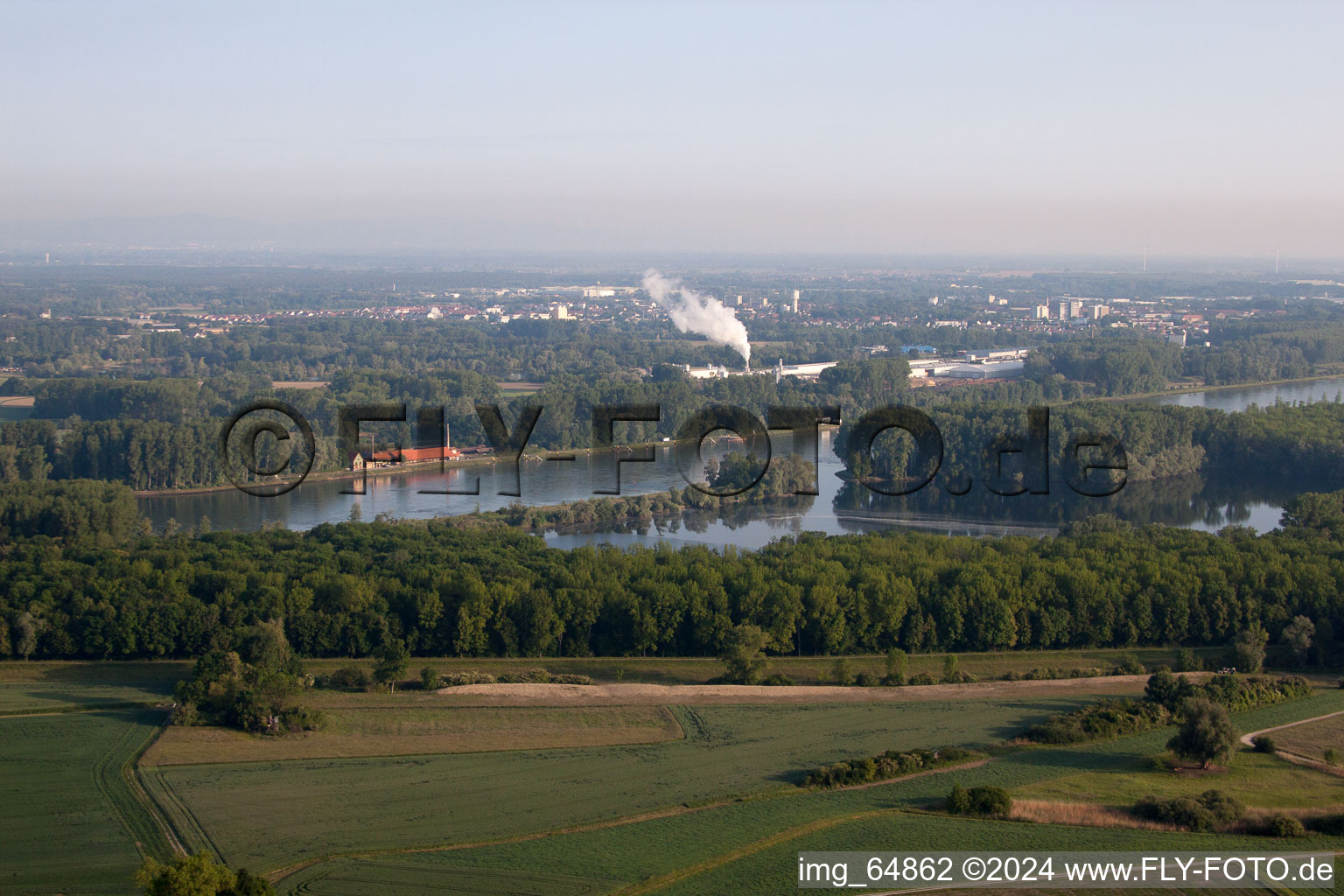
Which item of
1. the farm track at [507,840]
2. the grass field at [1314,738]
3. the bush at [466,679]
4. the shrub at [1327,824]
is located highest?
the shrub at [1327,824]

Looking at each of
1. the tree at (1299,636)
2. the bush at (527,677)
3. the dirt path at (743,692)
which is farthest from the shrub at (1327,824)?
the bush at (527,677)

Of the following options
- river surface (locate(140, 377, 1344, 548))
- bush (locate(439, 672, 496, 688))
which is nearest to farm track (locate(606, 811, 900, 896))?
bush (locate(439, 672, 496, 688))

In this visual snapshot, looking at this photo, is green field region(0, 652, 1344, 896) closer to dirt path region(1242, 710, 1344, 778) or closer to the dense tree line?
dirt path region(1242, 710, 1344, 778)

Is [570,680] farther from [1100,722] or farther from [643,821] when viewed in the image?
[1100,722]

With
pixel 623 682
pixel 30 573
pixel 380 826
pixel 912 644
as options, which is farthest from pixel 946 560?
pixel 30 573

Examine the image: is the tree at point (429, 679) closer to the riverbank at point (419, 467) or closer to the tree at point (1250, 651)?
the tree at point (1250, 651)

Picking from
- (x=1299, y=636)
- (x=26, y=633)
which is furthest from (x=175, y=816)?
(x=1299, y=636)
